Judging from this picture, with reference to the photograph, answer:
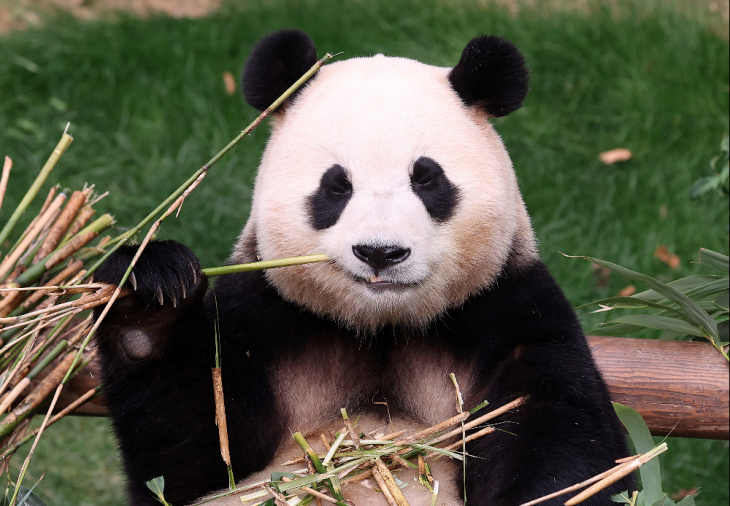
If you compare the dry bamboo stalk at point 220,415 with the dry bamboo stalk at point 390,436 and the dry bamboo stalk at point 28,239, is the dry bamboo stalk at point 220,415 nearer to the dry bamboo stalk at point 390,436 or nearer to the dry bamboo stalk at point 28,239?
the dry bamboo stalk at point 390,436

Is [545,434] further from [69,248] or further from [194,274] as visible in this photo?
[69,248]

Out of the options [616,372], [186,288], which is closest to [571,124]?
[616,372]

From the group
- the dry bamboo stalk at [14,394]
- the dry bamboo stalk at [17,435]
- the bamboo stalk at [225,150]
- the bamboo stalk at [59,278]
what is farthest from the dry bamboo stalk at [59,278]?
the bamboo stalk at [225,150]

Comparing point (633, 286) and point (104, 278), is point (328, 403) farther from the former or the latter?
point (633, 286)

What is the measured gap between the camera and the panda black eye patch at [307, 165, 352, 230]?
6.99 feet

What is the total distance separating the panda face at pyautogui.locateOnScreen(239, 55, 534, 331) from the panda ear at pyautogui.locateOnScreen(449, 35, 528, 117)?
0.14 ft

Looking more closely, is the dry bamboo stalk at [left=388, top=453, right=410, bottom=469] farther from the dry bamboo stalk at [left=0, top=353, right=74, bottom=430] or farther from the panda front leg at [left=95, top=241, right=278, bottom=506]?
the dry bamboo stalk at [left=0, top=353, right=74, bottom=430]

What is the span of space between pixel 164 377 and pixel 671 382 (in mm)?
1621

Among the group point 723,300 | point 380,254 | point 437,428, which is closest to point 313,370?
point 437,428

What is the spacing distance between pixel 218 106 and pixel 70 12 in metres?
1.84

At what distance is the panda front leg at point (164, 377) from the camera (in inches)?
82.4

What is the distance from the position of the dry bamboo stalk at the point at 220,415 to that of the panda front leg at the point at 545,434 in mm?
695

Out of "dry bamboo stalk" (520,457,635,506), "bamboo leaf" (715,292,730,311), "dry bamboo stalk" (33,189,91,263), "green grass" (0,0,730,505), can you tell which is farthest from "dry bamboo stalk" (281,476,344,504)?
"green grass" (0,0,730,505)

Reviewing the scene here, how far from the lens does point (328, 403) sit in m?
2.45
